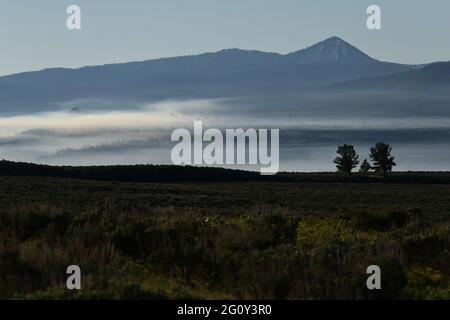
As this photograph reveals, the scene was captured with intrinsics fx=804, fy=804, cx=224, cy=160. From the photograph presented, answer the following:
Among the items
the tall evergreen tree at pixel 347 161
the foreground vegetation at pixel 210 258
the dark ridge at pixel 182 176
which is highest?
the tall evergreen tree at pixel 347 161

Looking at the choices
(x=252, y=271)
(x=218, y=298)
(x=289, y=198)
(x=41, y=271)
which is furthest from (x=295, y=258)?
(x=289, y=198)

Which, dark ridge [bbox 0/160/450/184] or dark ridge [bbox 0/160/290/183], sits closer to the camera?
dark ridge [bbox 0/160/290/183]

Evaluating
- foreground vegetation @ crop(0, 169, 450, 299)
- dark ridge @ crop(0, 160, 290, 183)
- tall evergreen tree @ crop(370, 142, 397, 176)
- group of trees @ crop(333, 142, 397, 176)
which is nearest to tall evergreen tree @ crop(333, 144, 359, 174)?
group of trees @ crop(333, 142, 397, 176)

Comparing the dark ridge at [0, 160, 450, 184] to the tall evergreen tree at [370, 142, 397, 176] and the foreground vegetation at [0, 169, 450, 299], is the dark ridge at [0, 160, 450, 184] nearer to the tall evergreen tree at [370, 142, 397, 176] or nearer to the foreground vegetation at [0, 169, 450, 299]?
the tall evergreen tree at [370, 142, 397, 176]

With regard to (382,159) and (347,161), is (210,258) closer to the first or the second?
(382,159)

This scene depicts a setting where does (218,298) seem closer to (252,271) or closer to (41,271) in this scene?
(252,271)

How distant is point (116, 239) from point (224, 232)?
6.57ft

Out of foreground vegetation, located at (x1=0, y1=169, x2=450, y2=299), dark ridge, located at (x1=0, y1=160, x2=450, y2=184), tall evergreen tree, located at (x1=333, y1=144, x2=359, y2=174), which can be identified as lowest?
foreground vegetation, located at (x1=0, y1=169, x2=450, y2=299)

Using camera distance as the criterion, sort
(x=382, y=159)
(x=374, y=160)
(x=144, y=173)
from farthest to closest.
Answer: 1. (x=374, y=160)
2. (x=382, y=159)
3. (x=144, y=173)

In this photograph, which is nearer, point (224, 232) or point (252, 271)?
point (252, 271)

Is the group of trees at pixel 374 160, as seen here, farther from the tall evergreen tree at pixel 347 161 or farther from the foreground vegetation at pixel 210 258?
the foreground vegetation at pixel 210 258

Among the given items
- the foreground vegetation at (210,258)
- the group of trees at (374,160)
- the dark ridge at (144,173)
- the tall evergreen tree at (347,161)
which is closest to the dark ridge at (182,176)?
the dark ridge at (144,173)

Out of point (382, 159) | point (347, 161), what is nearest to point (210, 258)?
point (382, 159)
